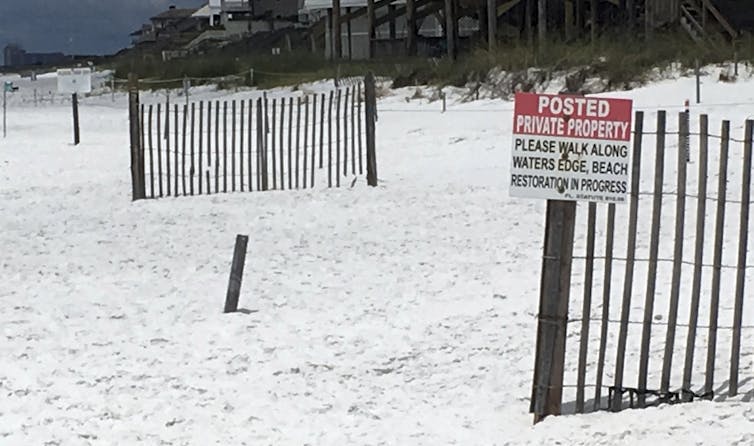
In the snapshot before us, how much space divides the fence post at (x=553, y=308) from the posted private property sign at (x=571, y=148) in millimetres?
137

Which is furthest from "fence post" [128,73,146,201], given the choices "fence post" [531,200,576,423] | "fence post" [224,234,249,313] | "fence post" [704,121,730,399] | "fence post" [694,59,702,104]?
"fence post" [704,121,730,399]

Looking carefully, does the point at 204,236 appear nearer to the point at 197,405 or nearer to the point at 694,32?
the point at 197,405

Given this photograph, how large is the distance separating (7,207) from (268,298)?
7.35m

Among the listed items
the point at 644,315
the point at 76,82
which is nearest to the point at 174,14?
the point at 76,82

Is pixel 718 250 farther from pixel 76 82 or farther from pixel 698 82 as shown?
pixel 76 82

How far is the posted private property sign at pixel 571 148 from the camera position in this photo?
19.4 ft

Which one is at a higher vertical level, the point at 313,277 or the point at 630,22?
the point at 630,22

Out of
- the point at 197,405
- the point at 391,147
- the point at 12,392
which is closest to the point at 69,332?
the point at 12,392

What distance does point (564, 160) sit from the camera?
19.6 ft

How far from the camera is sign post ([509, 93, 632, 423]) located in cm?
591

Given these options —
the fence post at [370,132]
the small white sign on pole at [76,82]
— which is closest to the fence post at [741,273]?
the fence post at [370,132]

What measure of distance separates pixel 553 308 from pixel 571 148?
2.60 ft

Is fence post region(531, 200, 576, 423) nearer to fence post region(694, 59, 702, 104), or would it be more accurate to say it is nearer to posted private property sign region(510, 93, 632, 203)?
posted private property sign region(510, 93, 632, 203)

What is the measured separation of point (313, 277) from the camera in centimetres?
1039
